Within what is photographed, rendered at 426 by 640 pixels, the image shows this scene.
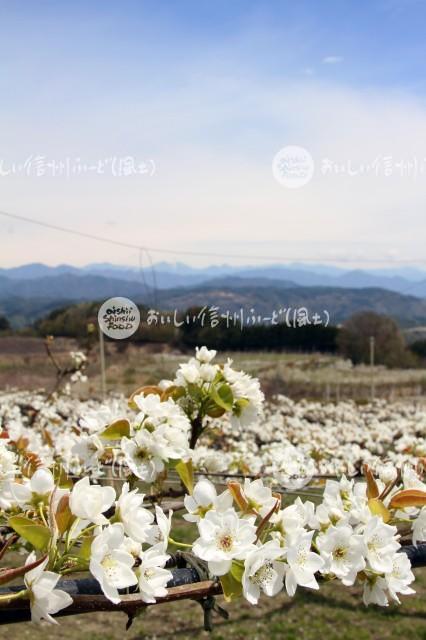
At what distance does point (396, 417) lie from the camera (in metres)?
8.98

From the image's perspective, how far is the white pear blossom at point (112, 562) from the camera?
621 millimetres

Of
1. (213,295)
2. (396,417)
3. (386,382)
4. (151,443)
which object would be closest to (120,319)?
(151,443)

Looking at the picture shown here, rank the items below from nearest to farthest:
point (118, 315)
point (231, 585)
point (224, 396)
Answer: point (231, 585) → point (224, 396) → point (118, 315)

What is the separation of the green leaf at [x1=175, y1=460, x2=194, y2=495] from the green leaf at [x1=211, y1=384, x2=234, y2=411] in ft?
0.92

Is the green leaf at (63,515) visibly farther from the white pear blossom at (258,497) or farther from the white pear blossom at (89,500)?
the white pear blossom at (258,497)

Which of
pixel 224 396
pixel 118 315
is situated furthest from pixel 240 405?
pixel 118 315

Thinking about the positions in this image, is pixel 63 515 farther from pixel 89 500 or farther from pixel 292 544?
pixel 292 544

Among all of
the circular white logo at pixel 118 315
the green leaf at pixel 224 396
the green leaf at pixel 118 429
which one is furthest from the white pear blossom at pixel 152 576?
the circular white logo at pixel 118 315

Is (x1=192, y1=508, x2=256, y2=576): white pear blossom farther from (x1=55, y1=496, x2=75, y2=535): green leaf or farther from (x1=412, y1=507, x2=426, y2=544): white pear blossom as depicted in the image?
(x1=412, y1=507, x2=426, y2=544): white pear blossom

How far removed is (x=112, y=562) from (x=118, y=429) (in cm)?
38

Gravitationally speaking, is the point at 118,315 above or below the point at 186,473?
above

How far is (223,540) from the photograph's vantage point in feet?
2.35

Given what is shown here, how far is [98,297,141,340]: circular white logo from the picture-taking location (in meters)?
1.82

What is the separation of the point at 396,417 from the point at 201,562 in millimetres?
8600
